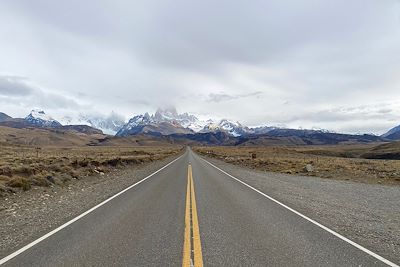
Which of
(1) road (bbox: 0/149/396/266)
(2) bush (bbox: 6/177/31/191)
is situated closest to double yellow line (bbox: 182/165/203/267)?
(1) road (bbox: 0/149/396/266)

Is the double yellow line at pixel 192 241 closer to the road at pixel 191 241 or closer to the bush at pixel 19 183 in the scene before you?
the road at pixel 191 241

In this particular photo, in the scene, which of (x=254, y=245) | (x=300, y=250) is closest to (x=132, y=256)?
(x=254, y=245)

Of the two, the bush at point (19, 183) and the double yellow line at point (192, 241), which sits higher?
the bush at point (19, 183)

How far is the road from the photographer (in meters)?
6.63

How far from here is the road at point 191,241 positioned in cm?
663

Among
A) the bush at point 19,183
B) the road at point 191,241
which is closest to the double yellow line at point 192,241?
the road at point 191,241

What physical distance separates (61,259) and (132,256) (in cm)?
137

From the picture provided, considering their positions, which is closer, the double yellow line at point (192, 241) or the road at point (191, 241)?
the double yellow line at point (192, 241)

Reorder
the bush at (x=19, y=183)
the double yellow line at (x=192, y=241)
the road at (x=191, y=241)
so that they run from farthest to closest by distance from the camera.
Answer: the bush at (x=19, y=183), the road at (x=191, y=241), the double yellow line at (x=192, y=241)

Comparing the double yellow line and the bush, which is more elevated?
the bush

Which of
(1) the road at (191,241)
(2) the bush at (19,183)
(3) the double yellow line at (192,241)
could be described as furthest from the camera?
(2) the bush at (19,183)

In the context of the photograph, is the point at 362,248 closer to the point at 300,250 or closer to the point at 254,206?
the point at 300,250

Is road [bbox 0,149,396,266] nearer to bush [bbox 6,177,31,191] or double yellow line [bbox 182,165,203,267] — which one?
double yellow line [bbox 182,165,203,267]

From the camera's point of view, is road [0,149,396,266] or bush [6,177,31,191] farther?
bush [6,177,31,191]
